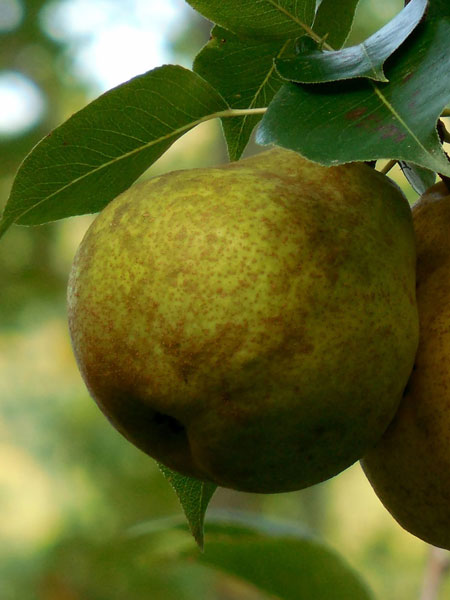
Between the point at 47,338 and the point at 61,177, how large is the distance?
4.85 metres

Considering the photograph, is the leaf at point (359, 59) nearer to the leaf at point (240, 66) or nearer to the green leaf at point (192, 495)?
the leaf at point (240, 66)

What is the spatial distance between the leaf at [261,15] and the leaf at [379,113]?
0.54 ft

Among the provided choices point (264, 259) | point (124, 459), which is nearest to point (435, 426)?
point (264, 259)

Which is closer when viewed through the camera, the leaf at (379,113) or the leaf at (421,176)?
the leaf at (379,113)

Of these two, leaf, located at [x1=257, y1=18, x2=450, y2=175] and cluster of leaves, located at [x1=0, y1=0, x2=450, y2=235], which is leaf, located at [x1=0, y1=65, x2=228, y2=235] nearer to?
cluster of leaves, located at [x1=0, y1=0, x2=450, y2=235]

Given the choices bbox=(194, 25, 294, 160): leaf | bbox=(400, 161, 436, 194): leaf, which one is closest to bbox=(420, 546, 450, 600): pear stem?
bbox=(400, 161, 436, 194): leaf

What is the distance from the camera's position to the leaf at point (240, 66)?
1239 millimetres

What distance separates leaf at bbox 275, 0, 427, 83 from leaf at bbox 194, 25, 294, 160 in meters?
0.16

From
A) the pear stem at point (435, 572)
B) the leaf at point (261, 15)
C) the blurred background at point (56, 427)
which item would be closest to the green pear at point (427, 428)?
Answer: the leaf at point (261, 15)

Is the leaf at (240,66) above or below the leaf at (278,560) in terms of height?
above

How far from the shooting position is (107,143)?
45.2 inches

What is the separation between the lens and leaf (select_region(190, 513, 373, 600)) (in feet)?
5.39

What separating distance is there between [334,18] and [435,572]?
Answer: 3.13 feet

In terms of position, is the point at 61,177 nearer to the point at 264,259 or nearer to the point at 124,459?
the point at 264,259
